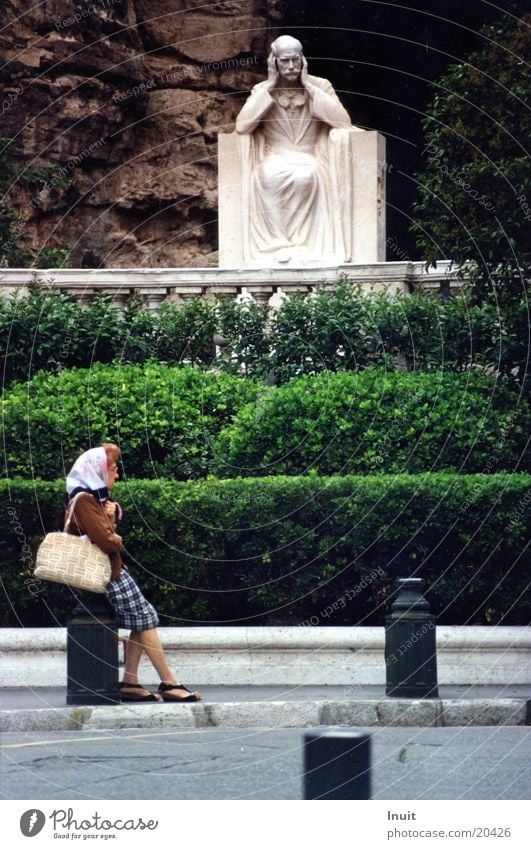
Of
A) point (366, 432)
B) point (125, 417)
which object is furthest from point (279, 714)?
point (125, 417)

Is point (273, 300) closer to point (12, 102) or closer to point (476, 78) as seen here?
point (476, 78)

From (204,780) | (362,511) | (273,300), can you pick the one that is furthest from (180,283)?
(204,780)

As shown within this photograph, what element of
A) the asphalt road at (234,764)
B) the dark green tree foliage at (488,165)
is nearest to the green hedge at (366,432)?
the dark green tree foliage at (488,165)

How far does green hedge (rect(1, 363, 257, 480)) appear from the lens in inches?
522

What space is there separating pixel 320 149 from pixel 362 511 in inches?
333

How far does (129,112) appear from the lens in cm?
2514

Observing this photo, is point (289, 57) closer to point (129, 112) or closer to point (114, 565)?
point (129, 112)

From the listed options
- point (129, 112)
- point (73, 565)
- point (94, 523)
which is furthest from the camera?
point (129, 112)

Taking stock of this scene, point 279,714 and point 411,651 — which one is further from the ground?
point 411,651

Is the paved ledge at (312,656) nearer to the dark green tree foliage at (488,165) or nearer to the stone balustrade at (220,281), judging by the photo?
the dark green tree foliage at (488,165)

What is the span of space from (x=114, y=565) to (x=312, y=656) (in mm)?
1738

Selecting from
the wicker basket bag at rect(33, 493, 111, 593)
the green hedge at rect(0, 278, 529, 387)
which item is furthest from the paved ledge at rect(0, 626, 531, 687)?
the green hedge at rect(0, 278, 529, 387)

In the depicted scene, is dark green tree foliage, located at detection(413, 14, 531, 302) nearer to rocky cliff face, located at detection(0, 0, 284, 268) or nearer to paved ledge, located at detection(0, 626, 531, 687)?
paved ledge, located at detection(0, 626, 531, 687)
